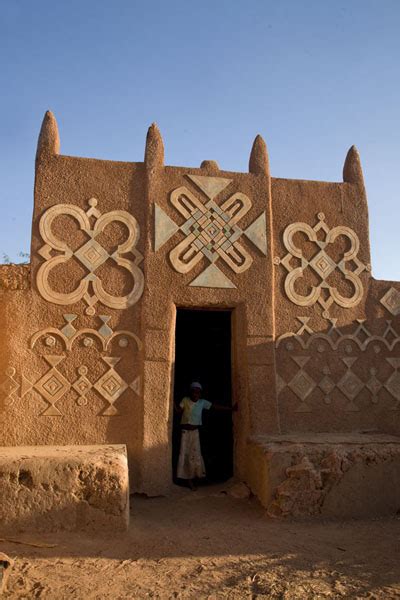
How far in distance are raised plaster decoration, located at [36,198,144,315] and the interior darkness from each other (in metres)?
2.43

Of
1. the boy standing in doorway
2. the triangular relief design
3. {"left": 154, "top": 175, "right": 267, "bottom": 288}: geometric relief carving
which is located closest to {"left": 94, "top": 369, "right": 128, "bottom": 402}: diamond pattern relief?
the boy standing in doorway

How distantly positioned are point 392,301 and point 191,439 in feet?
10.5

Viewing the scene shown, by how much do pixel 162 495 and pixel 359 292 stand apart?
352cm

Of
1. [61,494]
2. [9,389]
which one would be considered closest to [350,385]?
[61,494]

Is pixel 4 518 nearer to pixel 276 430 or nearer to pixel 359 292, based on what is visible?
pixel 276 430

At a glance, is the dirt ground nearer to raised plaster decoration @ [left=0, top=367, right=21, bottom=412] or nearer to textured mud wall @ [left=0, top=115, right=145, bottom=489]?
textured mud wall @ [left=0, top=115, right=145, bottom=489]

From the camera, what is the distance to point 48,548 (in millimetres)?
3990

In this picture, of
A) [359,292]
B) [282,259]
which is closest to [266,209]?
[282,259]

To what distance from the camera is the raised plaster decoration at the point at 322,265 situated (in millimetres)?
6621

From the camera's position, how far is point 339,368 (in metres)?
6.51

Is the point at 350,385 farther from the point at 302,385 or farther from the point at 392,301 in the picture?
the point at 392,301

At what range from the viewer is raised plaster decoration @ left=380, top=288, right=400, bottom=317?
22.6 feet

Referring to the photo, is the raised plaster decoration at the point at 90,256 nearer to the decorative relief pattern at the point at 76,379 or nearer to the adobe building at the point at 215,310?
the adobe building at the point at 215,310

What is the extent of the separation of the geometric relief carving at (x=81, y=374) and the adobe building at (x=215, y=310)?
16mm
